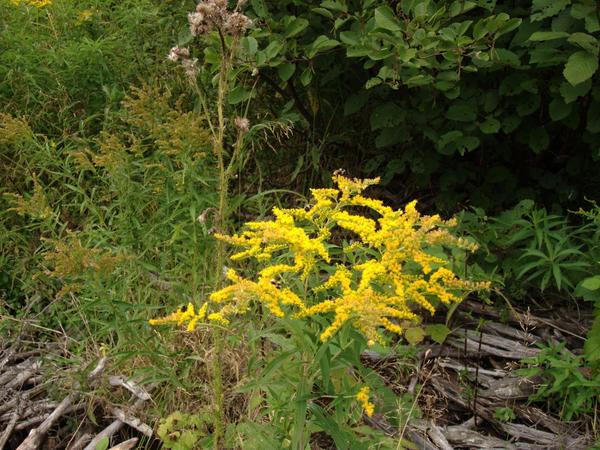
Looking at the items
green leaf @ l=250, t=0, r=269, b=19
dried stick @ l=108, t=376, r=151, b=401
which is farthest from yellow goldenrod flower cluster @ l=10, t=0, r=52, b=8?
dried stick @ l=108, t=376, r=151, b=401

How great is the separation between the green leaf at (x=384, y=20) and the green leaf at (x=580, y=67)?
75 centimetres

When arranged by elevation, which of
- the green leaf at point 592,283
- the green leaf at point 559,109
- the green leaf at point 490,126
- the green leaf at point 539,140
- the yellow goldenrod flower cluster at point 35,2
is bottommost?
the green leaf at point 592,283

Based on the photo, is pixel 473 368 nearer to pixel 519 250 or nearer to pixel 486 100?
pixel 519 250

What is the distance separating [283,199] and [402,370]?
1558mm

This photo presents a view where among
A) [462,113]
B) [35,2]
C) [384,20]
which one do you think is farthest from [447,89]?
[35,2]

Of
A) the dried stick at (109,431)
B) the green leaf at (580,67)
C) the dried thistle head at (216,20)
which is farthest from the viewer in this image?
the green leaf at (580,67)

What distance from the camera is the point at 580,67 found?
273 cm

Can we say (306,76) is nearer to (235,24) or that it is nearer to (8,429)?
(235,24)

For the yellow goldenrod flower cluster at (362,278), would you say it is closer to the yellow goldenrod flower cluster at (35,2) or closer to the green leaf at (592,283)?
the green leaf at (592,283)

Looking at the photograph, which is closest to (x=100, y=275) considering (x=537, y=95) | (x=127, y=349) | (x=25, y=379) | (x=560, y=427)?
(x=127, y=349)

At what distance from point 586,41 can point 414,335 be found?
1.44 meters

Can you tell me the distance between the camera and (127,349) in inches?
106

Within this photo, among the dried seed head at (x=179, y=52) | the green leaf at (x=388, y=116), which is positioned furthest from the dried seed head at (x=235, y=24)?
the green leaf at (x=388, y=116)

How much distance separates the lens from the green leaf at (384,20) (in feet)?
9.64
